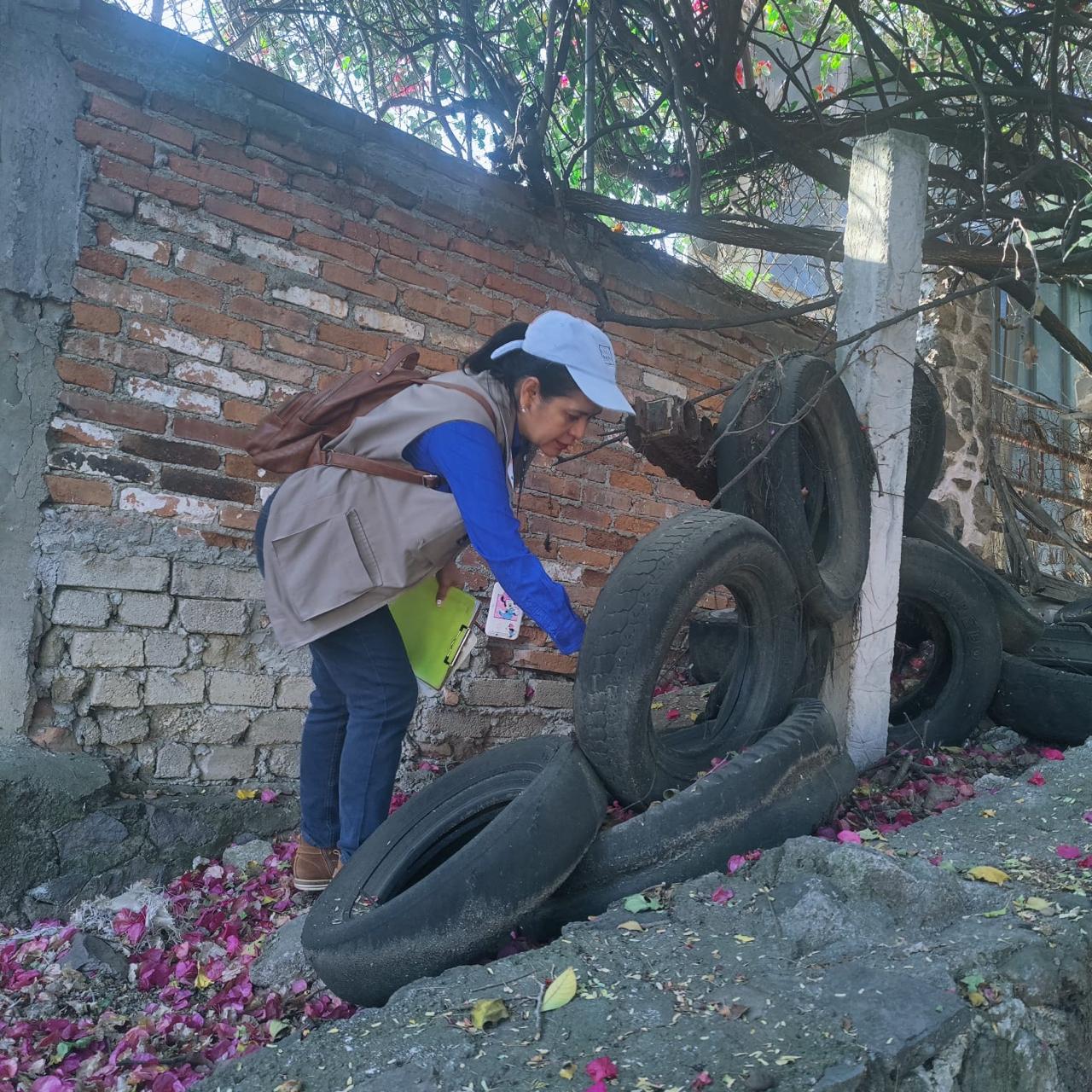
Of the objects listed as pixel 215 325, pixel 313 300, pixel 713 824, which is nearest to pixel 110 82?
pixel 215 325

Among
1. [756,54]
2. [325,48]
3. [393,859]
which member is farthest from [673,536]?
[756,54]

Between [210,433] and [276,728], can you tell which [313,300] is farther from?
[276,728]

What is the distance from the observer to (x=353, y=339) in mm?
3768

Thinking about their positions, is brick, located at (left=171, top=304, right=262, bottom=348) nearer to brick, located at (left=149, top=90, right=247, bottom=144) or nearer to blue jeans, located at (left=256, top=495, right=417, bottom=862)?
brick, located at (left=149, top=90, right=247, bottom=144)

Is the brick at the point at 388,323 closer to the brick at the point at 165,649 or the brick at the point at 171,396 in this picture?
the brick at the point at 171,396

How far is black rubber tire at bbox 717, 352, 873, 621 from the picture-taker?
10.3ft

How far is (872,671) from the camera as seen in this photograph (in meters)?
3.39

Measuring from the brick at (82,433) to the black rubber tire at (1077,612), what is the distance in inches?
165

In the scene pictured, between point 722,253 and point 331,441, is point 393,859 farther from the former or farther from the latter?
point 722,253

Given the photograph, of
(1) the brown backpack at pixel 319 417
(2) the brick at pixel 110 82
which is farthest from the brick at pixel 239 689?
(2) the brick at pixel 110 82

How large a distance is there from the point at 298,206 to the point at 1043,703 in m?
3.46

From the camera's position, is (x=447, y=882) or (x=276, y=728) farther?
(x=276, y=728)

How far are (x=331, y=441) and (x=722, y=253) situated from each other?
15.3 ft

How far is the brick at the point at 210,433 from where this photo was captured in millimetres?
3346
